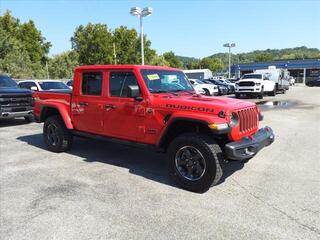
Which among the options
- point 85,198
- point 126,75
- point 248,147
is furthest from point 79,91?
point 248,147

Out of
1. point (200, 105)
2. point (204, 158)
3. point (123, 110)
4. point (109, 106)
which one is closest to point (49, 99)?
point (109, 106)

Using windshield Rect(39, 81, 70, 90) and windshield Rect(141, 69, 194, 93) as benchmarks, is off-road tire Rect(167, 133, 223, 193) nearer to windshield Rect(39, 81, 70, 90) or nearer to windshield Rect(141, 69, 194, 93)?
windshield Rect(141, 69, 194, 93)

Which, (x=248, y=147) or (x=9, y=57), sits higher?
(x=9, y=57)

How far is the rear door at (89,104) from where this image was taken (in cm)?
647

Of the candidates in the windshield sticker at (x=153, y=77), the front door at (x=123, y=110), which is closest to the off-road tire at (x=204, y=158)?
the front door at (x=123, y=110)

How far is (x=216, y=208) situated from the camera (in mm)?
4418

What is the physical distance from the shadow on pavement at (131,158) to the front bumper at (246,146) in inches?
30.8

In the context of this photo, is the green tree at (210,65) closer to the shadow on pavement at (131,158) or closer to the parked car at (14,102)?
the parked car at (14,102)

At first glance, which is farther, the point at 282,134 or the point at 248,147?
the point at 282,134

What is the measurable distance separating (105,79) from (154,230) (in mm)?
3412

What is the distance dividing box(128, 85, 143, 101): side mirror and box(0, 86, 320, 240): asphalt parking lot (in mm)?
1377

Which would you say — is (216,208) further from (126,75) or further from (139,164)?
(126,75)

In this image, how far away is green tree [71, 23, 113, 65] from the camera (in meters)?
64.1

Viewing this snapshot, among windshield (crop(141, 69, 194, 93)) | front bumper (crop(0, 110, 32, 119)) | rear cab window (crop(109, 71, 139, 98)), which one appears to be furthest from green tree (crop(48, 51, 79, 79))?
windshield (crop(141, 69, 194, 93))
